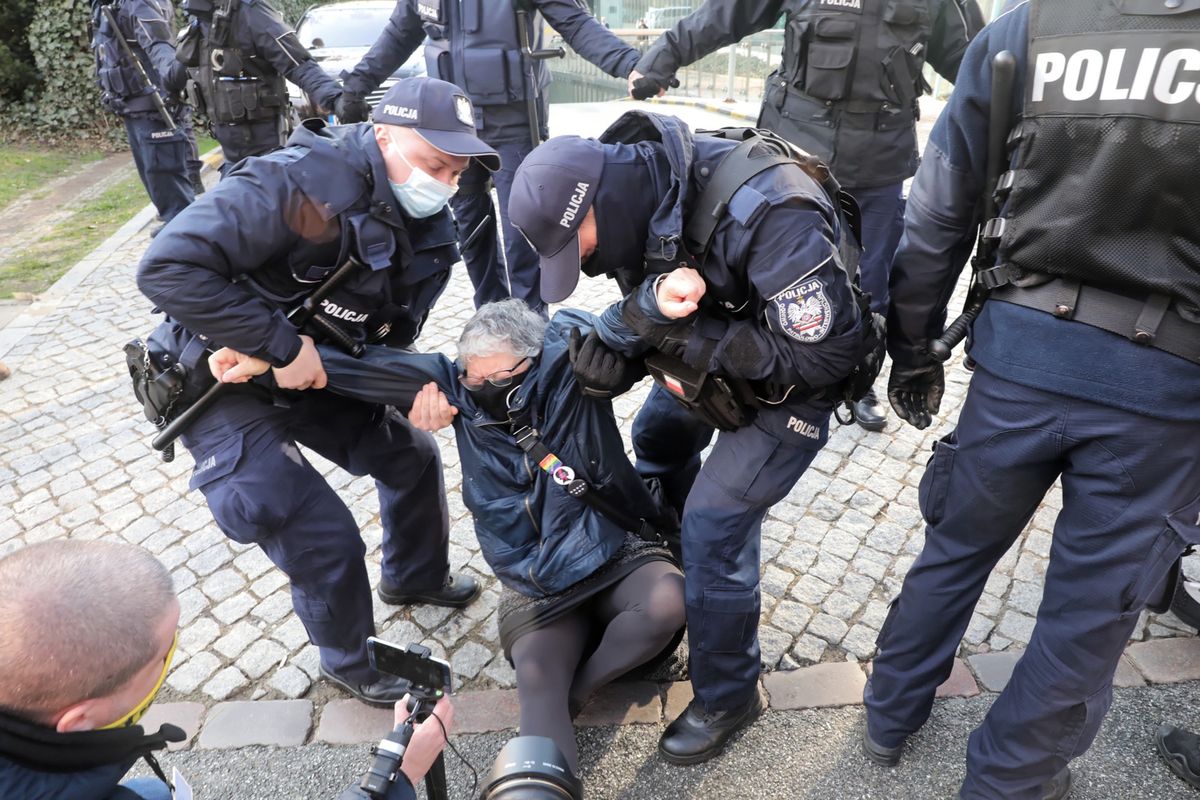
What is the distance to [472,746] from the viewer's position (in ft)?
A: 9.04

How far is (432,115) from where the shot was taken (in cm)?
269

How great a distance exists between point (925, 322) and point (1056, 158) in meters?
0.63

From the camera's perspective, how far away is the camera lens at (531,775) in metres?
2.09

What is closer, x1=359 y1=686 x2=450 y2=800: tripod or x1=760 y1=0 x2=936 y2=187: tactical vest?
x1=359 y1=686 x2=450 y2=800: tripod

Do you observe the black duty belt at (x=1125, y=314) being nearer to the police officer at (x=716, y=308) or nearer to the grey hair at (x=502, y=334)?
the police officer at (x=716, y=308)

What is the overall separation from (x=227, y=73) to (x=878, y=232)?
4907 millimetres

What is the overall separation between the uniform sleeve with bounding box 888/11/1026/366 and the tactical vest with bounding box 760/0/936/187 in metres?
1.85

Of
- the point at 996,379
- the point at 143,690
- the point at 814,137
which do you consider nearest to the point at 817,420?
the point at 996,379

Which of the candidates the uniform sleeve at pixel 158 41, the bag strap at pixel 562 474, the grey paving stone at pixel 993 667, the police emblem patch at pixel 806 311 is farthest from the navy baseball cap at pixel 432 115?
the uniform sleeve at pixel 158 41

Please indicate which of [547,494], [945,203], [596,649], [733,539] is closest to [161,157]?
[547,494]

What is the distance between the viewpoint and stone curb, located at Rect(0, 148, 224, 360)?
6.13m

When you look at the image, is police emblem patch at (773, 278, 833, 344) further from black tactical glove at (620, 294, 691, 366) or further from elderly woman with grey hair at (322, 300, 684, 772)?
elderly woman with grey hair at (322, 300, 684, 772)

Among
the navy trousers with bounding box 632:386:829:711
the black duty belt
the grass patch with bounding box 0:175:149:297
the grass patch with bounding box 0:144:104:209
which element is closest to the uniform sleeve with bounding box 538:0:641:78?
the navy trousers with bounding box 632:386:829:711

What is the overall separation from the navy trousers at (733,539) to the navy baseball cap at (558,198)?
0.71 metres
